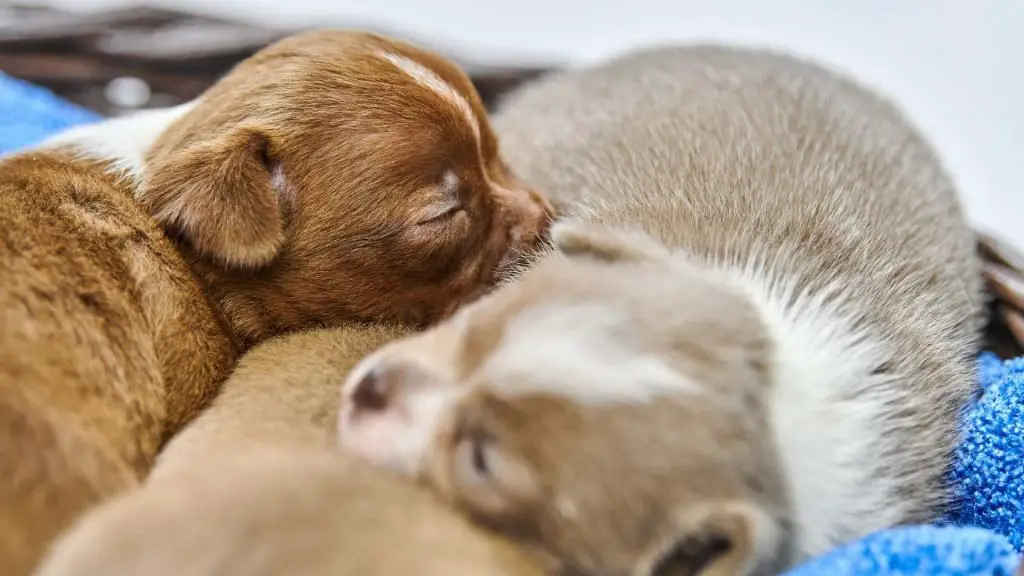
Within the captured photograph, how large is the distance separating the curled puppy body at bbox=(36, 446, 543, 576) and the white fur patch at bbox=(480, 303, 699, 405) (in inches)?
8.0

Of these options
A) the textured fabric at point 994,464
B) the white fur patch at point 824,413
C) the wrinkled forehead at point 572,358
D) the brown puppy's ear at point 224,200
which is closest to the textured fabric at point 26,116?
the brown puppy's ear at point 224,200

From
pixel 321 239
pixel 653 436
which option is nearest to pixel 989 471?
pixel 653 436

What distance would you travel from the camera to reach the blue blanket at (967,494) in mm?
1300

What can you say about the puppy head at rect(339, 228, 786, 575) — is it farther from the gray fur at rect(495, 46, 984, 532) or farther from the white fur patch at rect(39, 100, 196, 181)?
the white fur patch at rect(39, 100, 196, 181)

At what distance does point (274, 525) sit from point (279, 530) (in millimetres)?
11

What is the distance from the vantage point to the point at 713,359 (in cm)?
130

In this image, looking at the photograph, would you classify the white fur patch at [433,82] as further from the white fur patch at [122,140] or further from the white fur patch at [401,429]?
the white fur patch at [401,429]

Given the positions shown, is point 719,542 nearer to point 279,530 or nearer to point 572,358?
point 572,358

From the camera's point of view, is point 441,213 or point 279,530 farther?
point 441,213

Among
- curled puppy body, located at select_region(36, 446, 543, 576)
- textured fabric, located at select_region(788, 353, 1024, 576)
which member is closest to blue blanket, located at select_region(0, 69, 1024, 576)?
textured fabric, located at select_region(788, 353, 1024, 576)

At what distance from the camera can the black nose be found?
1.38 meters

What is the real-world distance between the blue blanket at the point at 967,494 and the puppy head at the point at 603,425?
0.45ft

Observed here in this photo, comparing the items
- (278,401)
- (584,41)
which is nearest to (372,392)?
(278,401)

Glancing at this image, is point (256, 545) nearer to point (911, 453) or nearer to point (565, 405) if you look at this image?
point (565, 405)
